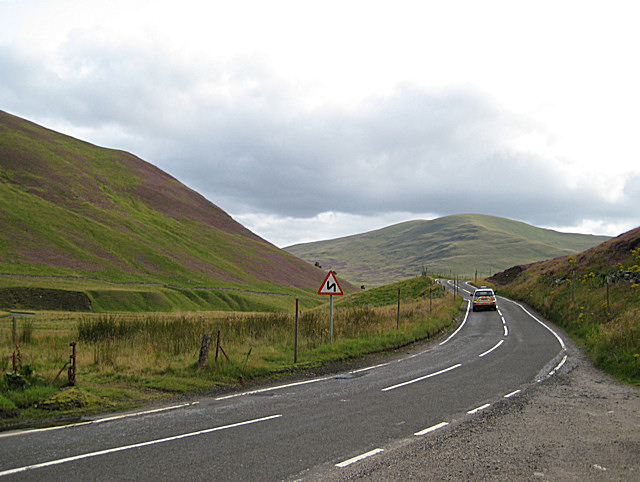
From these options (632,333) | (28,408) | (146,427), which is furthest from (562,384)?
(28,408)

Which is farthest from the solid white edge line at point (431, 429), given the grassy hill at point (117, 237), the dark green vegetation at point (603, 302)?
the grassy hill at point (117, 237)

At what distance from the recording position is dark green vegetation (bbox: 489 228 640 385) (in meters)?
15.1

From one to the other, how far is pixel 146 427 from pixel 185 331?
11301 millimetres

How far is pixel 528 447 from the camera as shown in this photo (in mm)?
6973

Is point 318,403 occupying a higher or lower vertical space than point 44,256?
lower

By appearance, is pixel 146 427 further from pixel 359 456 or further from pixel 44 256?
pixel 44 256

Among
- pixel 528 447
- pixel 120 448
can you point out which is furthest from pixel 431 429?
pixel 120 448

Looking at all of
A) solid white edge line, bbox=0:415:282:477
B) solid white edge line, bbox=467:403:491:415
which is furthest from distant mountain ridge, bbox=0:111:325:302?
solid white edge line, bbox=467:403:491:415

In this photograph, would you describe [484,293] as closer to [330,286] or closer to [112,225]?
[330,286]

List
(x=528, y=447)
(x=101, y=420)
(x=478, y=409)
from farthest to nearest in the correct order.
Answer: (x=478, y=409) < (x=101, y=420) < (x=528, y=447)

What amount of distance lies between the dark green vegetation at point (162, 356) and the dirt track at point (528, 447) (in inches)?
234

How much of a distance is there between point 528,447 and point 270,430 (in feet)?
13.2

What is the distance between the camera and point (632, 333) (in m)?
15.6

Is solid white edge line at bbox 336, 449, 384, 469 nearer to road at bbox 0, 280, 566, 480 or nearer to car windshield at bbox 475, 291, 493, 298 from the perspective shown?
road at bbox 0, 280, 566, 480
